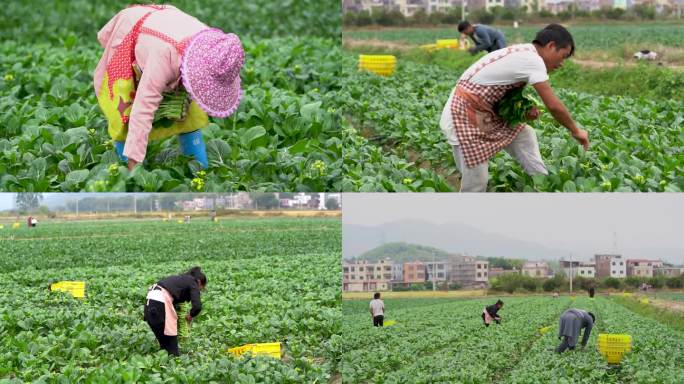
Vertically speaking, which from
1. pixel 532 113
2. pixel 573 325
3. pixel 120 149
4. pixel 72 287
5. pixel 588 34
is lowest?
pixel 573 325

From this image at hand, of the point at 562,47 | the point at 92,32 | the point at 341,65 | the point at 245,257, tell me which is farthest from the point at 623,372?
the point at 92,32

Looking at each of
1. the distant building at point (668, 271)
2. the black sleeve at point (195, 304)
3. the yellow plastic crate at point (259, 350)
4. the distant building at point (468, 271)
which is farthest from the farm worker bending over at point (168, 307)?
the distant building at point (668, 271)

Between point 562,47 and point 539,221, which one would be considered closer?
point 562,47

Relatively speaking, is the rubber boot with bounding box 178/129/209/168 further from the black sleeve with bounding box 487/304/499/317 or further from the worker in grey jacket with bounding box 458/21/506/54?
the worker in grey jacket with bounding box 458/21/506/54

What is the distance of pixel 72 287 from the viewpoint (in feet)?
18.7

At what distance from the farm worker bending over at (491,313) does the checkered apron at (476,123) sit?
80cm

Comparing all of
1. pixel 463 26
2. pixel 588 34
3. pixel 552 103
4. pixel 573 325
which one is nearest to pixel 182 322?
pixel 573 325

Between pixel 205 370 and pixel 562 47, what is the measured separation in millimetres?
2212

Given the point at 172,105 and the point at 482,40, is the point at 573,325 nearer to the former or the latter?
the point at 172,105

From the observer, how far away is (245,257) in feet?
21.3

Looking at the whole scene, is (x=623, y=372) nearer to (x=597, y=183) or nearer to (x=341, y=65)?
(x=597, y=183)

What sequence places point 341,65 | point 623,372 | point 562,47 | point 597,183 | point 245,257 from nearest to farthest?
point 562,47 → point 623,372 → point 597,183 → point 245,257 → point 341,65

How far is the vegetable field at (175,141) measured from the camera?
498 cm

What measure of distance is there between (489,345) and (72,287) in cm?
252
